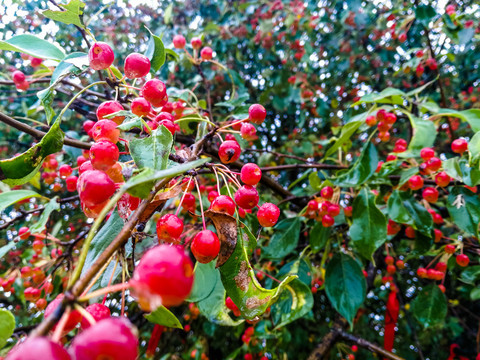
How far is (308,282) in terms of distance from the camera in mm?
1280

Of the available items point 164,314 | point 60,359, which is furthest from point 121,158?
point 60,359

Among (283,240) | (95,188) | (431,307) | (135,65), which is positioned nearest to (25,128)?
(135,65)

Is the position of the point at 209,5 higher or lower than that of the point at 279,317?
higher

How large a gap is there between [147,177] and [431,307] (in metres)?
1.70

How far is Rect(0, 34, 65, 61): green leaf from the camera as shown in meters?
0.70

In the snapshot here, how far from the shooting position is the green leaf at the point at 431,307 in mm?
1472

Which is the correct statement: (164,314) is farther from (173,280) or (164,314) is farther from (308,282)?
A: (308,282)

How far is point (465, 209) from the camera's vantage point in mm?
1084

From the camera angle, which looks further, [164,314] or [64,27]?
[64,27]

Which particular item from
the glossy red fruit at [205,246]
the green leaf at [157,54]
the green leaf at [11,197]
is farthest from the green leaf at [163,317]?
the green leaf at [157,54]

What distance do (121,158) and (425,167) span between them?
1.04 meters

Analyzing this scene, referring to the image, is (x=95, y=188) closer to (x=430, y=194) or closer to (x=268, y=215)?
(x=268, y=215)

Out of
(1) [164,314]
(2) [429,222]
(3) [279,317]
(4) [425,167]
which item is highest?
(4) [425,167]

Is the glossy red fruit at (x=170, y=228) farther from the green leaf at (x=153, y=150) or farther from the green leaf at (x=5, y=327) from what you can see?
the green leaf at (x=5, y=327)
